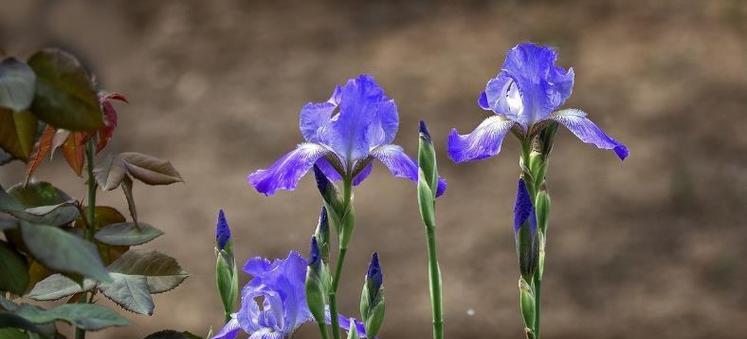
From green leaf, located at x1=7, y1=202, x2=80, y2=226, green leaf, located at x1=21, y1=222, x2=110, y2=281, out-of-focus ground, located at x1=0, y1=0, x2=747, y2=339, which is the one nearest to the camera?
green leaf, located at x1=21, y1=222, x2=110, y2=281

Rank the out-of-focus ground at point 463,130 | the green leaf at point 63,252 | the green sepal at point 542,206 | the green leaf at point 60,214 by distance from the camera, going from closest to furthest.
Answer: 1. the green leaf at point 63,252
2. the green leaf at point 60,214
3. the green sepal at point 542,206
4. the out-of-focus ground at point 463,130

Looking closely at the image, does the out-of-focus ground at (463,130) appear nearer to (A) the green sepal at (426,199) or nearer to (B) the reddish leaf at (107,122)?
(B) the reddish leaf at (107,122)

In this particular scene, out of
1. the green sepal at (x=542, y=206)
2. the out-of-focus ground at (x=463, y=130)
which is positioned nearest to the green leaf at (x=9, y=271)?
the green sepal at (x=542, y=206)

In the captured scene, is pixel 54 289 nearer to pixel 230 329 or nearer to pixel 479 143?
pixel 230 329

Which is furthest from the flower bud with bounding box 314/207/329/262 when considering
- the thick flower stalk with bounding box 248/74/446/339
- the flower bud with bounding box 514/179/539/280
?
the flower bud with bounding box 514/179/539/280

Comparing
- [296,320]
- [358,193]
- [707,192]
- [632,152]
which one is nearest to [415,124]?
[358,193]

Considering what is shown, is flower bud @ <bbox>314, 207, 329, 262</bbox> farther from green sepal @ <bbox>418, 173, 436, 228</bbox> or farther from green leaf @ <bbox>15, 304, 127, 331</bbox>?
green leaf @ <bbox>15, 304, 127, 331</bbox>

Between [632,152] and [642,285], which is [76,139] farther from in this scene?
[632,152]
